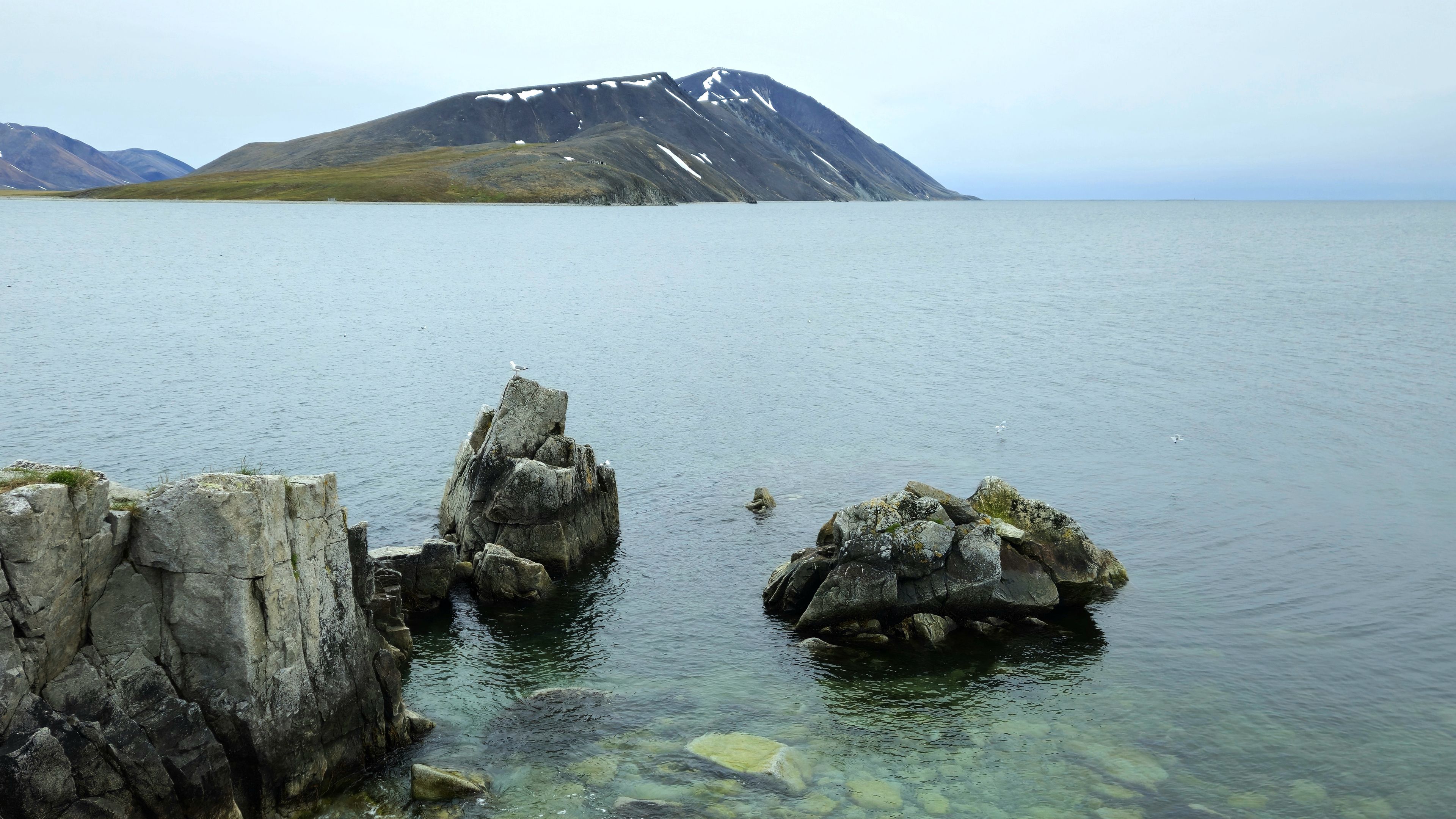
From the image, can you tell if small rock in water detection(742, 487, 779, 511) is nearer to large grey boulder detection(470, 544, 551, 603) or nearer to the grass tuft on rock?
large grey boulder detection(470, 544, 551, 603)

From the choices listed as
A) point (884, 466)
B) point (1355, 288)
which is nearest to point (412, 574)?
point (884, 466)

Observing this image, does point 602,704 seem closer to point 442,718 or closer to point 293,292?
point 442,718

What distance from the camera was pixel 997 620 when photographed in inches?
1188

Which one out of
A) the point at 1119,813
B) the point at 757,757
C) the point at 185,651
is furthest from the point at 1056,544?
the point at 185,651

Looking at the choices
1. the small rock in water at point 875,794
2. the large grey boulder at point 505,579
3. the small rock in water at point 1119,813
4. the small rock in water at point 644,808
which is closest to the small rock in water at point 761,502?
the large grey boulder at point 505,579

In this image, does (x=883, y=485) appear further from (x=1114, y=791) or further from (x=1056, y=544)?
(x=1114, y=791)

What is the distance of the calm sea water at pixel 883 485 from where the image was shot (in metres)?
22.6

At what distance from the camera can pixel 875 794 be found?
69.4ft

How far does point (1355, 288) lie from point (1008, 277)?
4292cm

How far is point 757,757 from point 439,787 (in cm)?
701

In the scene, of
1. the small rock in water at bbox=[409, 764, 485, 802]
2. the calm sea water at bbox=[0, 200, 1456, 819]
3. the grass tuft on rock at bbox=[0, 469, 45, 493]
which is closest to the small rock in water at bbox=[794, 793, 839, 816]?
the calm sea water at bbox=[0, 200, 1456, 819]

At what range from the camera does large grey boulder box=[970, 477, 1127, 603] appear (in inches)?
1240

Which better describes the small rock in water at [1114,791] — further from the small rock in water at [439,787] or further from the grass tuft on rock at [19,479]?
the grass tuft on rock at [19,479]

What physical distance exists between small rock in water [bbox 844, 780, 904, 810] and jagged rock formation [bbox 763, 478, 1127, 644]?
294 inches
